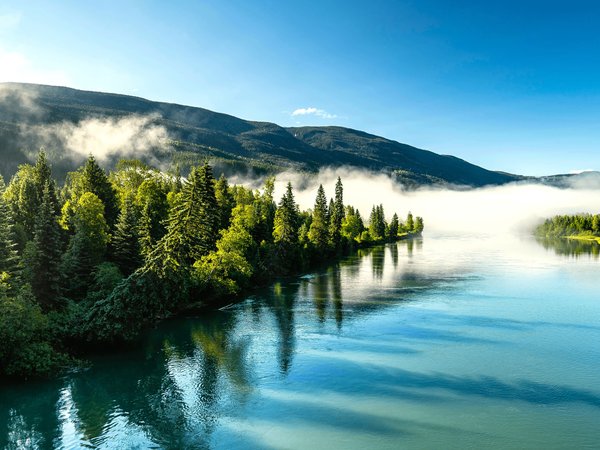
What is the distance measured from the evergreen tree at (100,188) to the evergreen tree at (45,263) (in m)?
24.5

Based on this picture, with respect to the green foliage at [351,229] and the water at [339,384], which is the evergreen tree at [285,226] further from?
the green foliage at [351,229]

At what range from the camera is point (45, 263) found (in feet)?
147

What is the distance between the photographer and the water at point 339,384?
1145 inches

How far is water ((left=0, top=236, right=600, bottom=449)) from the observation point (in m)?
29.1

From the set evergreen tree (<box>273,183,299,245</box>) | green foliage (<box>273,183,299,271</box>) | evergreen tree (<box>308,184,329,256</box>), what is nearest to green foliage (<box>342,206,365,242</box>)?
evergreen tree (<box>308,184,329,256</box>)

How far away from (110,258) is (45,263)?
17288 mm

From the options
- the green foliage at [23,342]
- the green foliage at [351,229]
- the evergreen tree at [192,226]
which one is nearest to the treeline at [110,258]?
the green foliage at [23,342]

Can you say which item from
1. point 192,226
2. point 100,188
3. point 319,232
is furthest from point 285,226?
point 100,188

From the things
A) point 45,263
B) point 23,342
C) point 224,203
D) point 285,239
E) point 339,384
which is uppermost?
point 224,203

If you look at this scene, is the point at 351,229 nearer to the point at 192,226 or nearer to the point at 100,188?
the point at 192,226

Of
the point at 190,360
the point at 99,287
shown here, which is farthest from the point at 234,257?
the point at 190,360

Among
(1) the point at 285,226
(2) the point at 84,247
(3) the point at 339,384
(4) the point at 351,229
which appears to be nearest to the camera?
(3) the point at 339,384

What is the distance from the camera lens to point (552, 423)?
101 ft

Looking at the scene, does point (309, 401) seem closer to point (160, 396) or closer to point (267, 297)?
point (160, 396)
